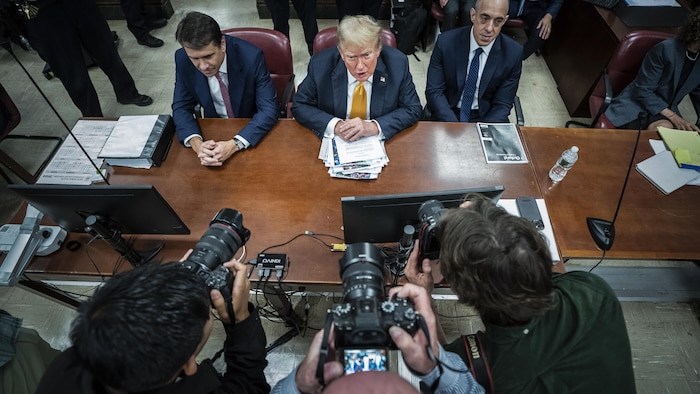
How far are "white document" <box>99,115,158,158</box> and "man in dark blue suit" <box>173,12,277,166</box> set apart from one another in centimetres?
16

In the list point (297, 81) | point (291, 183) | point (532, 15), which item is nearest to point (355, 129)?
point (291, 183)

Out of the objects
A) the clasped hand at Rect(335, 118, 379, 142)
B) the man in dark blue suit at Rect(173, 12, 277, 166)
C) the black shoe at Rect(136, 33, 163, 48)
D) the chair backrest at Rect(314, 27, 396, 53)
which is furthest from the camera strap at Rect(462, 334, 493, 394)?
the black shoe at Rect(136, 33, 163, 48)

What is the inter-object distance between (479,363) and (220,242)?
98 cm

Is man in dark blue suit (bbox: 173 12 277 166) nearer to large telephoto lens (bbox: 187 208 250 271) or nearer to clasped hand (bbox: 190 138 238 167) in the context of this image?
clasped hand (bbox: 190 138 238 167)

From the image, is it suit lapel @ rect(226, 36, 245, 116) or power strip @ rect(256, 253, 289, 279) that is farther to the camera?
suit lapel @ rect(226, 36, 245, 116)

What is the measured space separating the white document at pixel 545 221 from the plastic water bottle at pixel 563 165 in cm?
19

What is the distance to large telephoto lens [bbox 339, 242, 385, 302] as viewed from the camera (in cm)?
118

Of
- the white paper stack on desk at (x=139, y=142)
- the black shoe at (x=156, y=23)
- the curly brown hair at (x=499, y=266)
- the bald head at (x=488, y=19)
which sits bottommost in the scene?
the black shoe at (x=156, y=23)

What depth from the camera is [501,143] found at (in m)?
2.11

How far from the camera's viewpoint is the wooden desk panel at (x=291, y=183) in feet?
5.55

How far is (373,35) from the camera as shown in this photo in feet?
6.58

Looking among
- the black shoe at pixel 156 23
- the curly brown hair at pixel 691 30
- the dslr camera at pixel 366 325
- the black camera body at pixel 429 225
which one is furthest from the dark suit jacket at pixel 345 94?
the black shoe at pixel 156 23

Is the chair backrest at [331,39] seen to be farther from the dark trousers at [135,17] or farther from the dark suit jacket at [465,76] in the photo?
the dark trousers at [135,17]

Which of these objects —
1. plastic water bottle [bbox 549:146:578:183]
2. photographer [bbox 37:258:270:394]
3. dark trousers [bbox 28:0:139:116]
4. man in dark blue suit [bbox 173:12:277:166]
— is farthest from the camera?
dark trousers [bbox 28:0:139:116]
